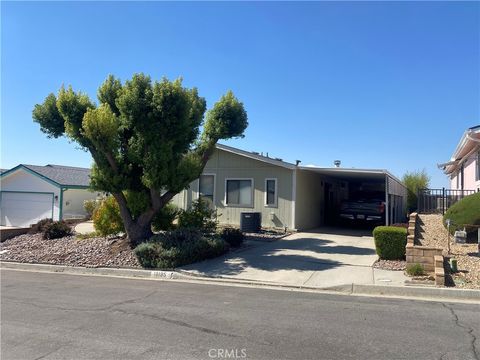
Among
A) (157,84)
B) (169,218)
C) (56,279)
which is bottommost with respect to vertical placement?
(56,279)

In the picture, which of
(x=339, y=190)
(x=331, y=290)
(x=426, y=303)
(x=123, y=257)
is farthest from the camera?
(x=339, y=190)

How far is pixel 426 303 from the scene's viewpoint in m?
7.62

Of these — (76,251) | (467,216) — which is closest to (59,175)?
(76,251)

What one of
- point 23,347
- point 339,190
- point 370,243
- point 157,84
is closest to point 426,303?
point 23,347

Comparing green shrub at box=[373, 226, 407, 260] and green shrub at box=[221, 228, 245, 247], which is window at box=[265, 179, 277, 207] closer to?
green shrub at box=[221, 228, 245, 247]

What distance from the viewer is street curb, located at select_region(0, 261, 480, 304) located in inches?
318

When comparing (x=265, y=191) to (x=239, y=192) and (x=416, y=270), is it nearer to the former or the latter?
(x=239, y=192)

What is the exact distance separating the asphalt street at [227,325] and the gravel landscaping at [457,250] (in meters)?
1.70

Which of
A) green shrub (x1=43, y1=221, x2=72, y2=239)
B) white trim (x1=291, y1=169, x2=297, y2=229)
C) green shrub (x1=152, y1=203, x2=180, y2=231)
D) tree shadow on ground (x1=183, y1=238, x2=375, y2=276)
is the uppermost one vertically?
white trim (x1=291, y1=169, x2=297, y2=229)

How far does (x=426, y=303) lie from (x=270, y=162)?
11626 millimetres

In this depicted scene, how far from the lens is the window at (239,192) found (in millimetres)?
19500

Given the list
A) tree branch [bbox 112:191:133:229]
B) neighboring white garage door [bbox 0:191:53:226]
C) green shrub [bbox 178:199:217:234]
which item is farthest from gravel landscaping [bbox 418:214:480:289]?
neighboring white garage door [bbox 0:191:53:226]

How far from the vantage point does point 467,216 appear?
1192 cm

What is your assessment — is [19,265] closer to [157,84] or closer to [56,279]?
[56,279]
